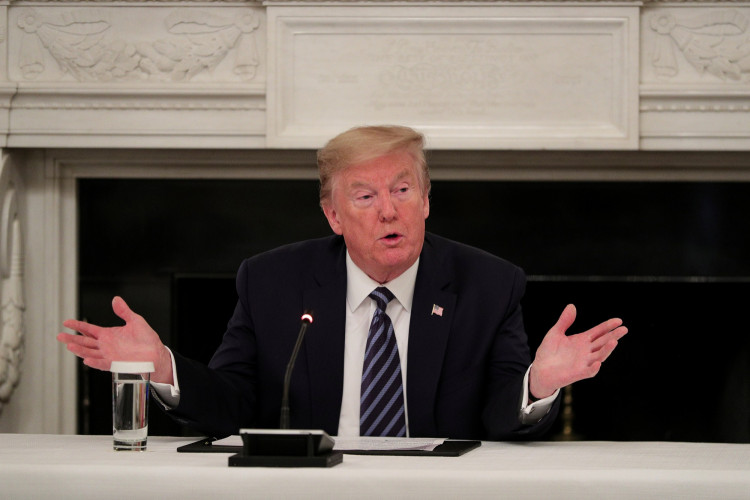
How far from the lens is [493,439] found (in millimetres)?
1812

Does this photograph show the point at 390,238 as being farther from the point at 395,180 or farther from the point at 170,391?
the point at 170,391

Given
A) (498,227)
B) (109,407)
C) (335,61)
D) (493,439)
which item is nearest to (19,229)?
(109,407)

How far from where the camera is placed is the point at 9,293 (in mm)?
3373

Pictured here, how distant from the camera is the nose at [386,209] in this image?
201cm

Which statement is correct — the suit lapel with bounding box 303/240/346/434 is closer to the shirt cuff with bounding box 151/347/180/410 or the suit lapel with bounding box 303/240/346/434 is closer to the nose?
the nose

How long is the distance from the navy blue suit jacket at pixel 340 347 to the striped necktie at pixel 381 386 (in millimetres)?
29

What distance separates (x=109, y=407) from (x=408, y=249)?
2020mm

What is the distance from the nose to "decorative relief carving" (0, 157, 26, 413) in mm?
1875

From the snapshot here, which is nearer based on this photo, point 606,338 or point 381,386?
point 606,338

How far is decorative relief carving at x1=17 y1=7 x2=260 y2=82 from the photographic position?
3305mm

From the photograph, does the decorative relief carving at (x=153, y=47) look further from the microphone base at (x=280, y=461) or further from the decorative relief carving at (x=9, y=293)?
the microphone base at (x=280, y=461)

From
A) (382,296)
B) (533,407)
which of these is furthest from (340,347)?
(533,407)

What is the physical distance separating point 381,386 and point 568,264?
5.95 feet

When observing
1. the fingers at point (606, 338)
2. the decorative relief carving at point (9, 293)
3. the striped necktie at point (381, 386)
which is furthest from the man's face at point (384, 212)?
the decorative relief carving at point (9, 293)
